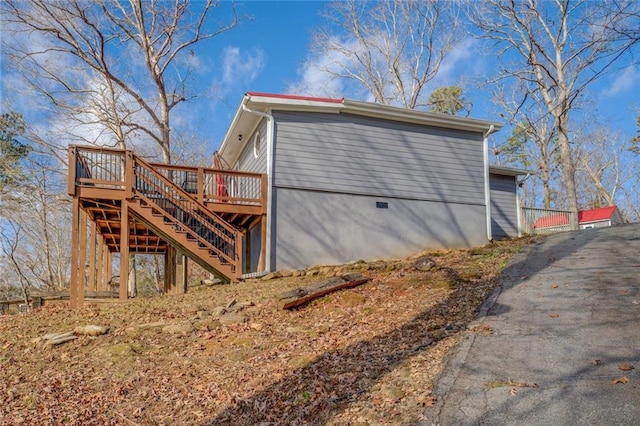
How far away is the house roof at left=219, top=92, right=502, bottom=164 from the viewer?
10.3 m

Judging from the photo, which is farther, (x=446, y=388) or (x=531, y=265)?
(x=531, y=265)

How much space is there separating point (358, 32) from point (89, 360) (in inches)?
874

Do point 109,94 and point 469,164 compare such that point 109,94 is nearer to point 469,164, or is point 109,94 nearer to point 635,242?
point 469,164

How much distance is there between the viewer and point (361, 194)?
36.2 feet

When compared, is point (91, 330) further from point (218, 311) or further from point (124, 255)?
point (124, 255)

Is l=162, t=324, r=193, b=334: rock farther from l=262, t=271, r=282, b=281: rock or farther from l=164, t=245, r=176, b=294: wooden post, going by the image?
l=164, t=245, r=176, b=294: wooden post

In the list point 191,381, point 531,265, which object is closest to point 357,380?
point 191,381

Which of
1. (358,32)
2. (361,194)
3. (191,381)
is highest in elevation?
(358,32)

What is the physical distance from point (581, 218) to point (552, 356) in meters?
26.4

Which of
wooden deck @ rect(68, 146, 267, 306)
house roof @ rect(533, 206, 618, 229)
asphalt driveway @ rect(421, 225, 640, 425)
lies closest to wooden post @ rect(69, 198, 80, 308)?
wooden deck @ rect(68, 146, 267, 306)

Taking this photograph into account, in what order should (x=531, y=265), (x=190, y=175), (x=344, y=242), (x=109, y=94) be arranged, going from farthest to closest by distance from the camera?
(x=109, y=94) → (x=190, y=175) → (x=344, y=242) → (x=531, y=265)

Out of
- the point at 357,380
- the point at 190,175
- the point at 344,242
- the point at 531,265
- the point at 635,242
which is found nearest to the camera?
the point at 357,380

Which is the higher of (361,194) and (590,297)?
(361,194)

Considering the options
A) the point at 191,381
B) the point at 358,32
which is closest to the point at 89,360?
the point at 191,381
